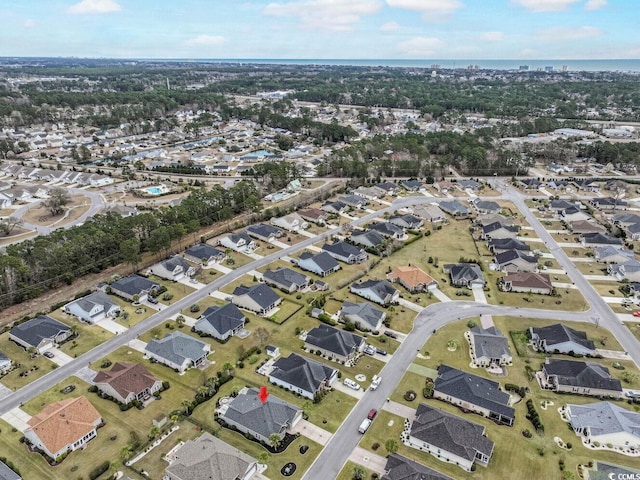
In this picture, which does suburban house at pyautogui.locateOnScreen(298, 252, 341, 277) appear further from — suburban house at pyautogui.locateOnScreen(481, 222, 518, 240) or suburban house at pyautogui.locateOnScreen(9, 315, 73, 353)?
suburban house at pyautogui.locateOnScreen(9, 315, 73, 353)

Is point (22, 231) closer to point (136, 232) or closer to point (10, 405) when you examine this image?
point (136, 232)

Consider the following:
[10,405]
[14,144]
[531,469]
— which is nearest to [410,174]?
[531,469]

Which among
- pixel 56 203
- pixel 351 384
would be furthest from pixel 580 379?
pixel 56 203

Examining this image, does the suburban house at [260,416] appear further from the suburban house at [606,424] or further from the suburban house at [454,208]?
the suburban house at [454,208]

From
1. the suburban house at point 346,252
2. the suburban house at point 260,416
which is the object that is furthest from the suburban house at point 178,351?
the suburban house at point 346,252

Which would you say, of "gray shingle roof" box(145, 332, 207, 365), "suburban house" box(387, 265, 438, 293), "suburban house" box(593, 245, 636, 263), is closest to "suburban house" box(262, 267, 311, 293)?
"suburban house" box(387, 265, 438, 293)

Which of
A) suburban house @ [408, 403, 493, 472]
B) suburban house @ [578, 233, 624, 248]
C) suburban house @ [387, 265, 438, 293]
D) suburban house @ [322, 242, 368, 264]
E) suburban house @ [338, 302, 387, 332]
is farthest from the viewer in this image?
suburban house @ [578, 233, 624, 248]

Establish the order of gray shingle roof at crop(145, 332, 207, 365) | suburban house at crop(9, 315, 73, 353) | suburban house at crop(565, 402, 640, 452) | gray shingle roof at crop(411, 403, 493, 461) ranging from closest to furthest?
1. gray shingle roof at crop(411, 403, 493, 461)
2. suburban house at crop(565, 402, 640, 452)
3. gray shingle roof at crop(145, 332, 207, 365)
4. suburban house at crop(9, 315, 73, 353)

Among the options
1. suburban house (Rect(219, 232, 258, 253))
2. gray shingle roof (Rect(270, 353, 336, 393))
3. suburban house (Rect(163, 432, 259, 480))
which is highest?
suburban house (Rect(219, 232, 258, 253))
